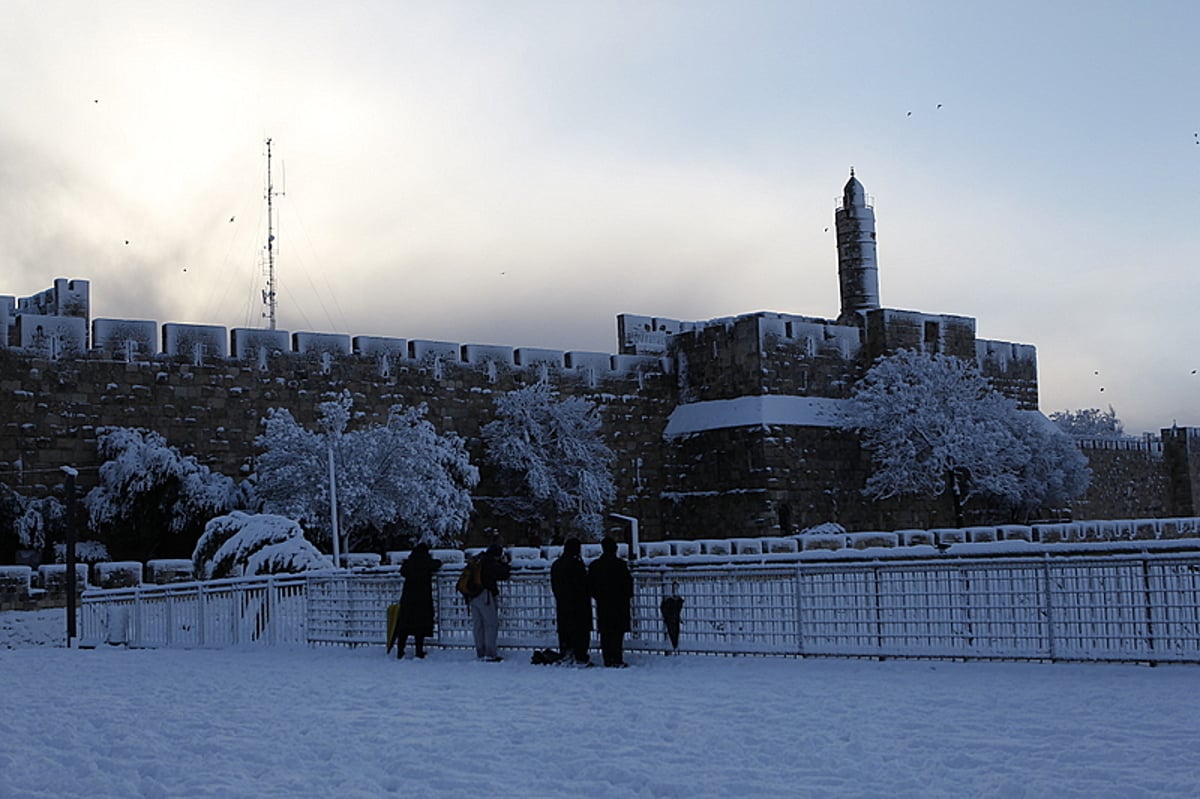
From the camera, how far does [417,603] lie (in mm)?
12805

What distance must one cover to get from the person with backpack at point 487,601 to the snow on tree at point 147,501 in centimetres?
1576

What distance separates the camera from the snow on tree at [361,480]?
1097 inches

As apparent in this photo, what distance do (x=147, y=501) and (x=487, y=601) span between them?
638 inches

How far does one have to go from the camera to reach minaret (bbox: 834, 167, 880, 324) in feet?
123

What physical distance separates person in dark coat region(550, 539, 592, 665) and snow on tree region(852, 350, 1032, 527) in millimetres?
23691

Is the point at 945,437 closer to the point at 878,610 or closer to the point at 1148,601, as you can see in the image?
the point at 878,610

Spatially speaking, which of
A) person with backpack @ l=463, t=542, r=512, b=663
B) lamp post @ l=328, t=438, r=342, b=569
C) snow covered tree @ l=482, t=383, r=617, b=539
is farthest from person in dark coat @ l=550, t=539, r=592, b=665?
snow covered tree @ l=482, t=383, r=617, b=539

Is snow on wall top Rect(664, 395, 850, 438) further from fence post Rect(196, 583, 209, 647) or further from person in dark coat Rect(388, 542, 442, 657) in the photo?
person in dark coat Rect(388, 542, 442, 657)

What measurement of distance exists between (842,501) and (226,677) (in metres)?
24.9

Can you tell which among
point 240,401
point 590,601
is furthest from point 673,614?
point 240,401

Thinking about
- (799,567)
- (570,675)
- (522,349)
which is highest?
(522,349)

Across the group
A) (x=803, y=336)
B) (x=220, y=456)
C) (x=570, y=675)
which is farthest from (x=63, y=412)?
(x=570, y=675)

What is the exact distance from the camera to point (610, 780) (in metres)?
6.11

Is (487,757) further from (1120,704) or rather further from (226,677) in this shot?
(226,677)
